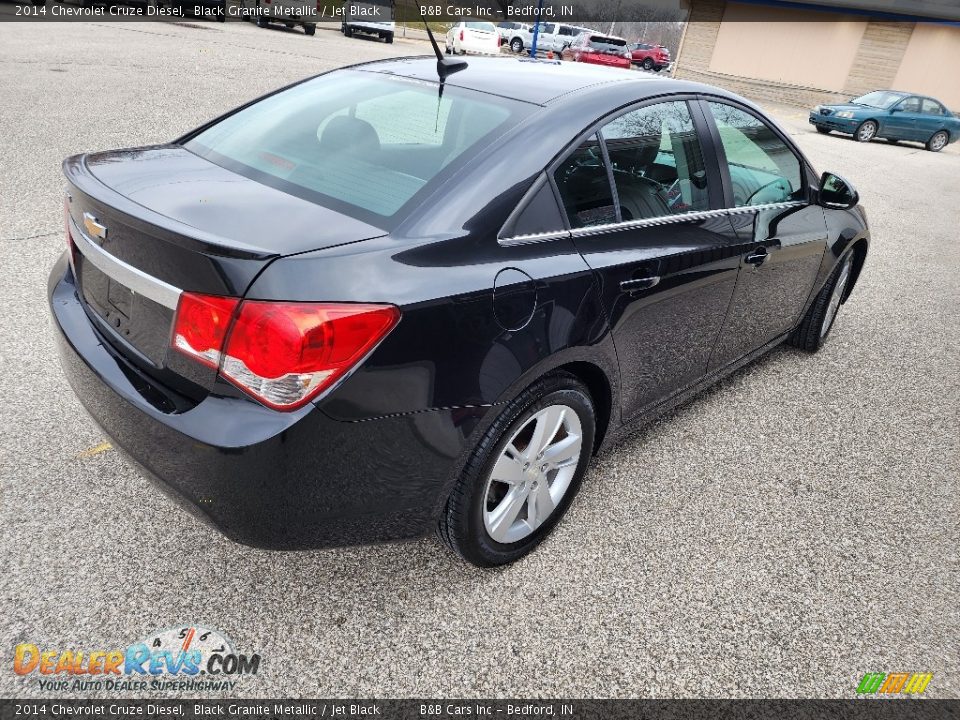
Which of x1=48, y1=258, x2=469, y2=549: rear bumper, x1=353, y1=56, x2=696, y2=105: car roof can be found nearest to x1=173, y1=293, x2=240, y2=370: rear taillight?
x1=48, y1=258, x2=469, y2=549: rear bumper

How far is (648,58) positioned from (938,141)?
75.6ft

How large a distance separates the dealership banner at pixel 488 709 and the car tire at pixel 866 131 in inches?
813

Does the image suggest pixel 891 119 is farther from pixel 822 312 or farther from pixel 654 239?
pixel 654 239

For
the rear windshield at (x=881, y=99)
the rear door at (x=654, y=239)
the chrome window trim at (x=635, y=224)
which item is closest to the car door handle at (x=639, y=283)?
the rear door at (x=654, y=239)

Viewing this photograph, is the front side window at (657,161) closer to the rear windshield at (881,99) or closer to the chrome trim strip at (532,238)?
the chrome trim strip at (532,238)

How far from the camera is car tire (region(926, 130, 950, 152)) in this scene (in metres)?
20.4

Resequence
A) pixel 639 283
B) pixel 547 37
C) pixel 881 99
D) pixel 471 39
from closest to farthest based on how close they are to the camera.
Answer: pixel 639 283 → pixel 881 99 → pixel 471 39 → pixel 547 37

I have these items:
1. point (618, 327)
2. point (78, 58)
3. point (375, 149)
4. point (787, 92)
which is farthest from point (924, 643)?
point (787, 92)

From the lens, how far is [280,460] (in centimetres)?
170

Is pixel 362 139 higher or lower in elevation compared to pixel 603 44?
lower

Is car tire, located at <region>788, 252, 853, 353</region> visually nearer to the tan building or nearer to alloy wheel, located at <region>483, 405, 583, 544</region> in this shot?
alloy wheel, located at <region>483, 405, 583, 544</region>

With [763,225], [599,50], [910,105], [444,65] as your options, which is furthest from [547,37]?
[444,65]

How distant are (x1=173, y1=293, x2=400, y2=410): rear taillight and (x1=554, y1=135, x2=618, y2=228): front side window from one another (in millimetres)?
813

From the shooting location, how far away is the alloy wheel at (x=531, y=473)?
2236 millimetres
